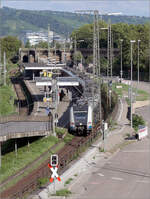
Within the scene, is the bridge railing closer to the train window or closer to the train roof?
the train window

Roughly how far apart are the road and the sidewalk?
229mm

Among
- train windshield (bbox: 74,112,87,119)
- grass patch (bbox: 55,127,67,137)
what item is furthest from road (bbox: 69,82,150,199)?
grass patch (bbox: 55,127,67,137)

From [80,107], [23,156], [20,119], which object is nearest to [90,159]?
[23,156]

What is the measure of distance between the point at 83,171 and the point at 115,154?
5.47 m

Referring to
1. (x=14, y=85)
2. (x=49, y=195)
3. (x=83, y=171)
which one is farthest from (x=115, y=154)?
(x=14, y=85)

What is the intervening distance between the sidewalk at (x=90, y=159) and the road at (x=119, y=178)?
229 mm

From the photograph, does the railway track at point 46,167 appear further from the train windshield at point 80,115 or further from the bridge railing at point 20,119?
the bridge railing at point 20,119

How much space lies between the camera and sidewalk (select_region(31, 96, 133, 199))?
25.4 m

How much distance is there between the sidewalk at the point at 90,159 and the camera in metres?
25.4

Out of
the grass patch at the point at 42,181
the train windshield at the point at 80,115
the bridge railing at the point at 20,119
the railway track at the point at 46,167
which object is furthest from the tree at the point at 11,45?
the grass patch at the point at 42,181

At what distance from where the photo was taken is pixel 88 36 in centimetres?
14612

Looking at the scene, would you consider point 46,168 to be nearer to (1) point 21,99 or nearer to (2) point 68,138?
(2) point 68,138

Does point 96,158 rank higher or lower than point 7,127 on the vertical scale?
lower

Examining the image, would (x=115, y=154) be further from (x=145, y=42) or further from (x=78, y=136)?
(x=145, y=42)
